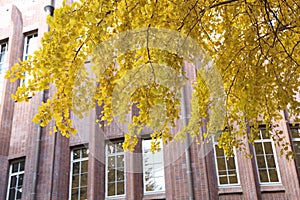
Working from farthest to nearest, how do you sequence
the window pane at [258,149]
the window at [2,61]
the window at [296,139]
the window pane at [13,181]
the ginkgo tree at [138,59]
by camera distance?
the window at [2,61] → the window pane at [13,181] → the window pane at [258,149] → the window at [296,139] → the ginkgo tree at [138,59]

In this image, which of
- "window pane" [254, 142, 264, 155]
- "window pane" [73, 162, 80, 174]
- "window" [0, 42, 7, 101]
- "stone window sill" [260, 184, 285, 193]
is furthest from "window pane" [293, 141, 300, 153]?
"window" [0, 42, 7, 101]

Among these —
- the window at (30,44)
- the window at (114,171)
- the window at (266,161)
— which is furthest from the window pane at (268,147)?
the window at (30,44)

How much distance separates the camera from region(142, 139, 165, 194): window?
1033 cm

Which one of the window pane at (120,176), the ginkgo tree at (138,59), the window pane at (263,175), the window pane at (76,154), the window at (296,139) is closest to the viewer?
the ginkgo tree at (138,59)

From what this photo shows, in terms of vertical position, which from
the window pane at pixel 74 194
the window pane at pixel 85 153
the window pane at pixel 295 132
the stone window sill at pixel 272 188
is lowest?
the stone window sill at pixel 272 188

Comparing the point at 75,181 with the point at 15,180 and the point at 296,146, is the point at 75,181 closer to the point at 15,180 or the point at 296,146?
the point at 15,180

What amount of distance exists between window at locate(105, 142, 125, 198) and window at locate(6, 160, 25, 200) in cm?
306

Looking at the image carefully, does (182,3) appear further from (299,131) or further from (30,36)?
(30,36)

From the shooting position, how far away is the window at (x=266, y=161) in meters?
10.0

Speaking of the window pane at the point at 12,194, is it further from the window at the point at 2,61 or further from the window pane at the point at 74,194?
the window at the point at 2,61

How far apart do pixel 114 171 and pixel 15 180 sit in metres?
3.61

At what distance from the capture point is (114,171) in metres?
10.9

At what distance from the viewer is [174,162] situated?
10.1 metres

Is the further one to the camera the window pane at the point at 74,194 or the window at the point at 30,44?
the window at the point at 30,44
